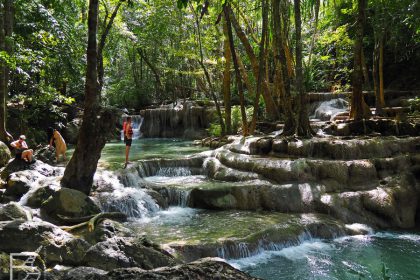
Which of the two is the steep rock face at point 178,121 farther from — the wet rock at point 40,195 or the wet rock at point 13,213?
the wet rock at point 13,213

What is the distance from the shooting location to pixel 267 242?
7.63m

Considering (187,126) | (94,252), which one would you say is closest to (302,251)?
(94,252)

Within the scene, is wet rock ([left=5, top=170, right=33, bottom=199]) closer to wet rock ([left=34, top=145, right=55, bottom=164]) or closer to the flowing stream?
the flowing stream

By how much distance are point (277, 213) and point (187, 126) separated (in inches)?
589

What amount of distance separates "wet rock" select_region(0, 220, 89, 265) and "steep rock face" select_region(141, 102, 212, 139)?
53.7 ft

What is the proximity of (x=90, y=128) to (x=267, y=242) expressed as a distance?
14.8 ft

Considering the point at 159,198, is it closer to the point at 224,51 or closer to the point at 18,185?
the point at 18,185

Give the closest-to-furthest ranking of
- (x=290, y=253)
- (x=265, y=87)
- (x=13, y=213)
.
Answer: (x=13, y=213) < (x=290, y=253) < (x=265, y=87)

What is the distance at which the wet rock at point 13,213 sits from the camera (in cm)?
701

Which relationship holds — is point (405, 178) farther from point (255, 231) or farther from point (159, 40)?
point (159, 40)

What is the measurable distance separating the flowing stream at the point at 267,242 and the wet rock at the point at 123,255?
0.89 m

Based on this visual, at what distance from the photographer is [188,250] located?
22.7 ft

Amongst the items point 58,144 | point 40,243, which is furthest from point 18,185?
point 40,243

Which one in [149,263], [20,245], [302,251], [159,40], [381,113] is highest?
[159,40]
